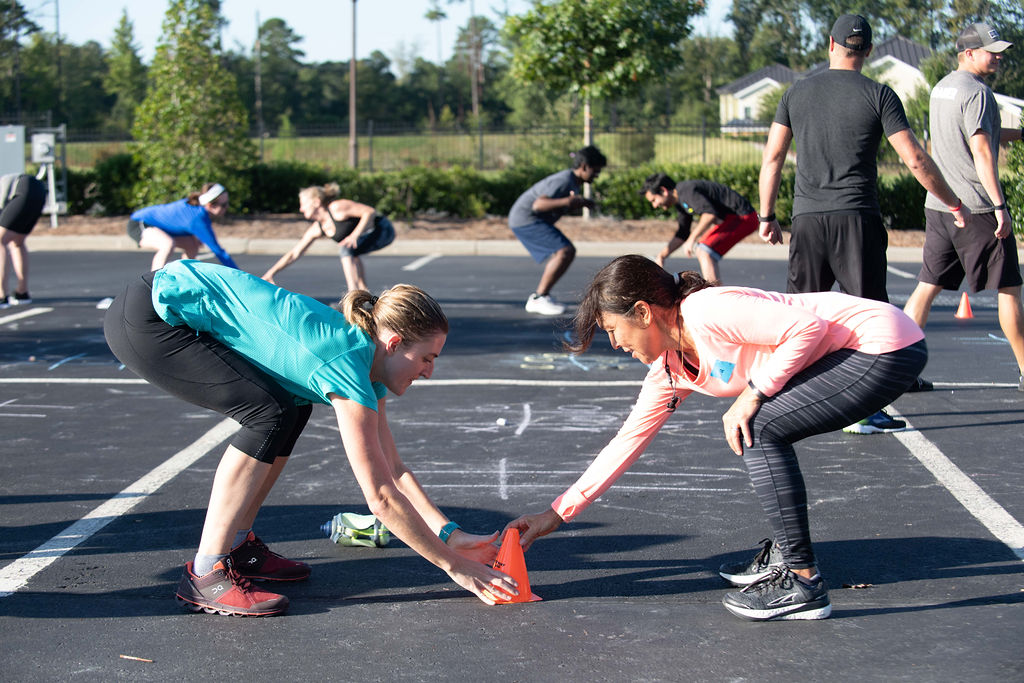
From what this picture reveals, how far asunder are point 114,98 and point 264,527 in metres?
91.6

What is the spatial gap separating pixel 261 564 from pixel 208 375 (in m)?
0.79

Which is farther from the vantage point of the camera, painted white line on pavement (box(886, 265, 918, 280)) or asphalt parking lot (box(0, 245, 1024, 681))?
painted white line on pavement (box(886, 265, 918, 280))

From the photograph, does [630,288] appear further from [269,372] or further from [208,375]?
[208,375]

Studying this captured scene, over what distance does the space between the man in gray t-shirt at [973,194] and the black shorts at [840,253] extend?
2.76ft

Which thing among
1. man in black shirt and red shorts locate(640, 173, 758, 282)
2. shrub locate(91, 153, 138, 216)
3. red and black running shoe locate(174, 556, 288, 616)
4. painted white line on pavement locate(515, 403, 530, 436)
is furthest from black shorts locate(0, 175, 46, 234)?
shrub locate(91, 153, 138, 216)

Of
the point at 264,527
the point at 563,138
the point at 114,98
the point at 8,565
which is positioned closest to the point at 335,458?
the point at 264,527

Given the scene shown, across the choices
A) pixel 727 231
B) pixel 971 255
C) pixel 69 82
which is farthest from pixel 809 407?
pixel 69 82

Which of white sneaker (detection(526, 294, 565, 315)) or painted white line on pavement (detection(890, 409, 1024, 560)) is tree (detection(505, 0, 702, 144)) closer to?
white sneaker (detection(526, 294, 565, 315))

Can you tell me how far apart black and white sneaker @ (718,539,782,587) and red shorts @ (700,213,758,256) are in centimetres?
618

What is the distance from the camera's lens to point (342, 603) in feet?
11.8

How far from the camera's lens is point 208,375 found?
11.0ft

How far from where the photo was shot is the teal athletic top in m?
3.16

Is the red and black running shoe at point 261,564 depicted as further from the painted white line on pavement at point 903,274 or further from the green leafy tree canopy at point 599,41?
the green leafy tree canopy at point 599,41

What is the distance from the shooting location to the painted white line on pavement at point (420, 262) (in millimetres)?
14703
